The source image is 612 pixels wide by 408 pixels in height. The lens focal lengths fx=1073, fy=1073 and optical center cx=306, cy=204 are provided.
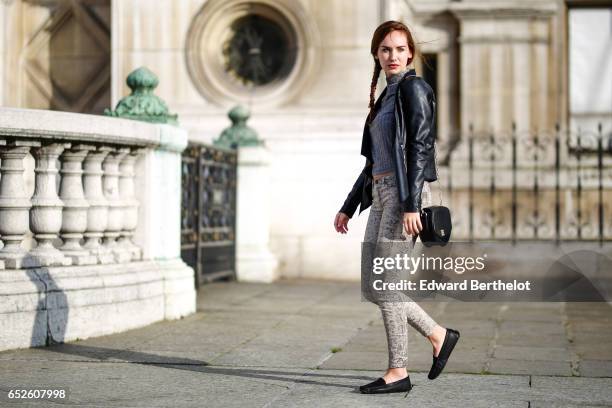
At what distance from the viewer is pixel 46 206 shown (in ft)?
24.5

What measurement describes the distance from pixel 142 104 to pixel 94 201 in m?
1.43

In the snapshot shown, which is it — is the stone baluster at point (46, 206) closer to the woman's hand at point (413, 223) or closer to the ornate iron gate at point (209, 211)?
the ornate iron gate at point (209, 211)

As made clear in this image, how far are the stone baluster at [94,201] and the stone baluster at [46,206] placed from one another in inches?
14.9

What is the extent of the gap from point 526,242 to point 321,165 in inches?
111

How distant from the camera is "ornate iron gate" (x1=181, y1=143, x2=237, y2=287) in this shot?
10758 mm

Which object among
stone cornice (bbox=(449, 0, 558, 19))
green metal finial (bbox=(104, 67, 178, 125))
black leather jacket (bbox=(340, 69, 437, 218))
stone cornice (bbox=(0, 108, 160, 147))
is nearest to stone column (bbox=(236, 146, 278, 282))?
green metal finial (bbox=(104, 67, 178, 125))

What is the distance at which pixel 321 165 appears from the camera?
43.1 ft

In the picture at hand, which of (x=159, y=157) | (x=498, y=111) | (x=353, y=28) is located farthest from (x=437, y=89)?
(x=159, y=157)

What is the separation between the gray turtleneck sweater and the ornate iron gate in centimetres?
518

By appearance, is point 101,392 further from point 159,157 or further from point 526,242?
point 526,242

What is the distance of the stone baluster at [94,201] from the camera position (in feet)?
26.0

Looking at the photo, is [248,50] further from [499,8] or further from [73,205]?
[73,205]

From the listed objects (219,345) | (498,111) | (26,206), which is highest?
(498,111)

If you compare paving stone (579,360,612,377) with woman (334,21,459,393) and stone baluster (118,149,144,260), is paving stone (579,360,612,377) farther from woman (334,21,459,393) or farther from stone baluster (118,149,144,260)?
stone baluster (118,149,144,260)
